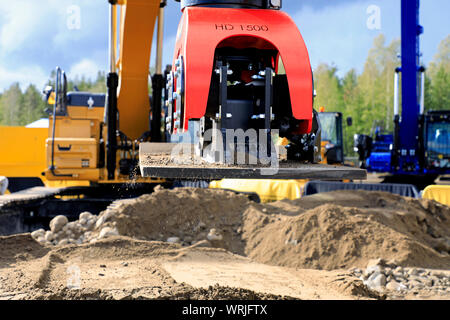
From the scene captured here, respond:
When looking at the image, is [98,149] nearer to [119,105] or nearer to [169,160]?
[119,105]

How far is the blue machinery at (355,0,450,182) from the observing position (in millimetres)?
14156

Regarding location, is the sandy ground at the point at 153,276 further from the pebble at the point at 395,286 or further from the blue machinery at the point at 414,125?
the blue machinery at the point at 414,125

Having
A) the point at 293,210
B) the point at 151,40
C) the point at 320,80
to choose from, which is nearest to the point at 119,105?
the point at 151,40

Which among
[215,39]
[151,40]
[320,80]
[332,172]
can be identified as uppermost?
[320,80]

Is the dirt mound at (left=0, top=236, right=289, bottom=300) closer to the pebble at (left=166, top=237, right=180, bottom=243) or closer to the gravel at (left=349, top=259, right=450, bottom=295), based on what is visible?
the pebble at (left=166, top=237, right=180, bottom=243)

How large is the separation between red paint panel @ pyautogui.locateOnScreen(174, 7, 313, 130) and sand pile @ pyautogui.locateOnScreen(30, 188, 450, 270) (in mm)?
3445

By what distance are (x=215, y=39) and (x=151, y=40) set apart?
3.75 m

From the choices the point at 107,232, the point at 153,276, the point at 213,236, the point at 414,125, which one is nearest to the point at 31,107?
the point at 414,125

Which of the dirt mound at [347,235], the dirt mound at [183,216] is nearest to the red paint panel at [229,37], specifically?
the dirt mound at [347,235]

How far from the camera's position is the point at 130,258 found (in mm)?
5734

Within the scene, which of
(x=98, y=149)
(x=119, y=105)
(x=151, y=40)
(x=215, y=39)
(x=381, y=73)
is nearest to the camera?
(x=215, y=39)

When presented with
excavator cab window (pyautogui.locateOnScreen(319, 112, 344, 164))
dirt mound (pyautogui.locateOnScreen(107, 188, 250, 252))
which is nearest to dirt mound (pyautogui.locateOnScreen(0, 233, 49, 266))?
dirt mound (pyautogui.locateOnScreen(107, 188, 250, 252))
